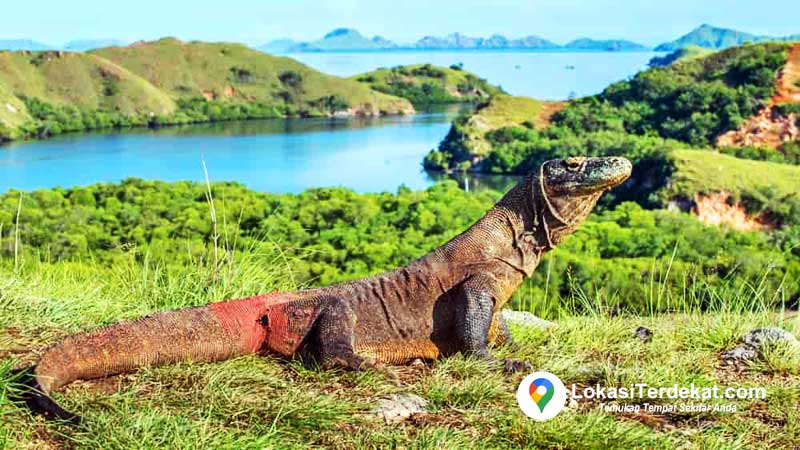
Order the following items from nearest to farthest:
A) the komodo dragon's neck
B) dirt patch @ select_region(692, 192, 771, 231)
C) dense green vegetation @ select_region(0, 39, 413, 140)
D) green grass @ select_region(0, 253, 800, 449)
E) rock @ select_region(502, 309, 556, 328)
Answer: green grass @ select_region(0, 253, 800, 449), the komodo dragon's neck, rock @ select_region(502, 309, 556, 328), dirt patch @ select_region(692, 192, 771, 231), dense green vegetation @ select_region(0, 39, 413, 140)

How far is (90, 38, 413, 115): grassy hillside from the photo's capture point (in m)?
156

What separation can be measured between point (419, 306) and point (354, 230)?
35.3 meters

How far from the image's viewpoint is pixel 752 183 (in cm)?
5988

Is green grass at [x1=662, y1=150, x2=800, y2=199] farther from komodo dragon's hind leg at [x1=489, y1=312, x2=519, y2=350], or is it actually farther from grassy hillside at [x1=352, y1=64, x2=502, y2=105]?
grassy hillside at [x1=352, y1=64, x2=502, y2=105]

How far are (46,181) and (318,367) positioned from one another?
72864mm

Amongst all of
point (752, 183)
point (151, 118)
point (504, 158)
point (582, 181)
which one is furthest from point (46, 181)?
point (582, 181)

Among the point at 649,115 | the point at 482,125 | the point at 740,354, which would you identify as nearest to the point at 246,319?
the point at 740,354

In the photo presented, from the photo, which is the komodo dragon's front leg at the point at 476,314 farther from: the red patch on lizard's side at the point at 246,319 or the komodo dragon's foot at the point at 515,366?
the red patch on lizard's side at the point at 246,319

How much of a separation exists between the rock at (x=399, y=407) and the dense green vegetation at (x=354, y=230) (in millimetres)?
22853

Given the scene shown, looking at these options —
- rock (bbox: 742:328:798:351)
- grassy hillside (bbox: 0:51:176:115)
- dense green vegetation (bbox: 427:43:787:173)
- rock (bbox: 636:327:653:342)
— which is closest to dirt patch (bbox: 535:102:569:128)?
dense green vegetation (bbox: 427:43:787:173)

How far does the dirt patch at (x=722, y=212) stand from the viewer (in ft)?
192

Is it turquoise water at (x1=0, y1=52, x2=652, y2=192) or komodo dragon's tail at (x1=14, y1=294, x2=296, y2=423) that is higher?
komodo dragon's tail at (x1=14, y1=294, x2=296, y2=423)

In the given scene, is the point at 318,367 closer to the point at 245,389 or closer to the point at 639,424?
the point at 245,389

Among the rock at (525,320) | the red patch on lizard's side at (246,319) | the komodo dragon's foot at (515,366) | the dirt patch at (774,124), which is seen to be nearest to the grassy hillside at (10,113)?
the dirt patch at (774,124)
